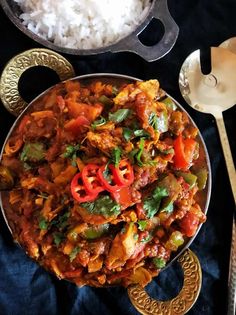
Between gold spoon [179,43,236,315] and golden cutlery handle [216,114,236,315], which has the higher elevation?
gold spoon [179,43,236,315]

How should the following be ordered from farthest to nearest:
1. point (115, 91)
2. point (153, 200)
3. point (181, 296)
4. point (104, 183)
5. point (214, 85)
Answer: point (214, 85) → point (181, 296) → point (115, 91) → point (153, 200) → point (104, 183)

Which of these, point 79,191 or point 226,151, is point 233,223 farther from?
point 79,191

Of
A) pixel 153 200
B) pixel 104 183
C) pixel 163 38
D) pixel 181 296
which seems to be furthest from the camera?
pixel 163 38

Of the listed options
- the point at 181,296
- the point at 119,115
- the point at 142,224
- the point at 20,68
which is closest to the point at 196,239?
the point at 181,296

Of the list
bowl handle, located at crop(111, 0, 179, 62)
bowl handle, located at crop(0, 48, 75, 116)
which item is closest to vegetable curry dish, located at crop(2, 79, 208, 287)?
bowl handle, located at crop(0, 48, 75, 116)

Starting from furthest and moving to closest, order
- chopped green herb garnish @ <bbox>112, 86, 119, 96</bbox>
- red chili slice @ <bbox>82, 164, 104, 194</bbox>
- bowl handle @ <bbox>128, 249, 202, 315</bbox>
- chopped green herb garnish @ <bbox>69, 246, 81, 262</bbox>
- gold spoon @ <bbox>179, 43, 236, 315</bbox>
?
gold spoon @ <bbox>179, 43, 236, 315</bbox> → bowl handle @ <bbox>128, 249, 202, 315</bbox> → chopped green herb garnish @ <bbox>112, 86, 119, 96</bbox> → chopped green herb garnish @ <bbox>69, 246, 81, 262</bbox> → red chili slice @ <bbox>82, 164, 104, 194</bbox>

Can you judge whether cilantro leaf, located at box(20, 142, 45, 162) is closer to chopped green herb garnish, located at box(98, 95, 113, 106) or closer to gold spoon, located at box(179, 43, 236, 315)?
chopped green herb garnish, located at box(98, 95, 113, 106)
